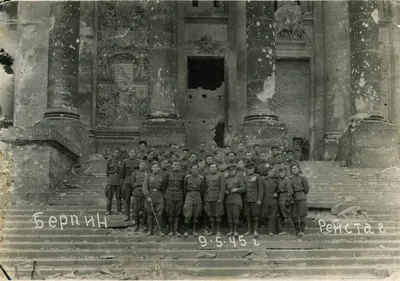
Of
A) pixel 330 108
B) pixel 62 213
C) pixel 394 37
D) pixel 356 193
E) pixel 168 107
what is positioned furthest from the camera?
pixel 394 37

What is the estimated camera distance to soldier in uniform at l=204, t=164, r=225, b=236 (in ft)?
44.8

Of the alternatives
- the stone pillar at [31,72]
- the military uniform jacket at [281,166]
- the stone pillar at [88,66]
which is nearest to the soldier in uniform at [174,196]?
the military uniform jacket at [281,166]

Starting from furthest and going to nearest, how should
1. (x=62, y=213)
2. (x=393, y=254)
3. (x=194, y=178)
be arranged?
(x=62, y=213), (x=194, y=178), (x=393, y=254)

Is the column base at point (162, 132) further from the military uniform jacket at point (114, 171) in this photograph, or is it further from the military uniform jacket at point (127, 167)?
the military uniform jacket at point (127, 167)

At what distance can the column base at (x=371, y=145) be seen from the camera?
19016mm

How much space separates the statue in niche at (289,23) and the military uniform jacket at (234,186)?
38.7 ft

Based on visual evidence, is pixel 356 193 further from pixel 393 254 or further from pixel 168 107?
pixel 168 107

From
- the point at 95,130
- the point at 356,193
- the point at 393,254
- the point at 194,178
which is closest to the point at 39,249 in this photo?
the point at 194,178

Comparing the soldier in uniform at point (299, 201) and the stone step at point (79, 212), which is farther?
the stone step at point (79, 212)

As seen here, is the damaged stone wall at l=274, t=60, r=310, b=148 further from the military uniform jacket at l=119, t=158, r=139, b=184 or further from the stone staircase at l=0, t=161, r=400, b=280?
the military uniform jacket at l=119, t=158, r=139, b=184

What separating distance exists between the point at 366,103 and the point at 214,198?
26.5ft

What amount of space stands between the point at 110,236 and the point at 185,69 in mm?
11902

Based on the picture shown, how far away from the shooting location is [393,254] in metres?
12.8

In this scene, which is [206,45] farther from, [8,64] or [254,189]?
[254,189]
